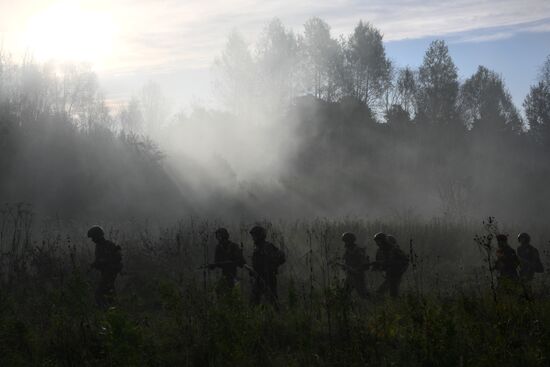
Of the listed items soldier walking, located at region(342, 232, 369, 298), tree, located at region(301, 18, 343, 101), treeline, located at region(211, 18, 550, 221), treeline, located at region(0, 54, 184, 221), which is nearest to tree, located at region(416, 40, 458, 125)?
treeline, located at region(211, 18, 550, 221)

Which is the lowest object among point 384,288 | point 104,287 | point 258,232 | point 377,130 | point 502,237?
point 384,288

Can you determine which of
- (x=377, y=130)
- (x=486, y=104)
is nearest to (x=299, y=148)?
(x=377, y=130)

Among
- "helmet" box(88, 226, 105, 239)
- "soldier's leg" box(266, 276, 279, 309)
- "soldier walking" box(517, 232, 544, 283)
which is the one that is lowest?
"soldier's leg" box(266, 276, 279, 309)

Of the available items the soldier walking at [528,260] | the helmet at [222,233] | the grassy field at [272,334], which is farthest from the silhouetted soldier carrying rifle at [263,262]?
the soldier walking at [528,260]

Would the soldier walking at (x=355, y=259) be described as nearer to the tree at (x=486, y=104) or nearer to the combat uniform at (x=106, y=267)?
the combat uniform at (x=106, y=267)

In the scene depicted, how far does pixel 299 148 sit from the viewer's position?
34.9 meters

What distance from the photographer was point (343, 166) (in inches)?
1395

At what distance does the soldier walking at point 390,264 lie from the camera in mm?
10852

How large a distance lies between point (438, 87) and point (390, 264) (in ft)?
121

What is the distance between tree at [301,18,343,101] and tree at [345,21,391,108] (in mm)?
923

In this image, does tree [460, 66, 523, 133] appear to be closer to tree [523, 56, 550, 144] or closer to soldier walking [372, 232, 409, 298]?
tree [523, 56, 550, 144]

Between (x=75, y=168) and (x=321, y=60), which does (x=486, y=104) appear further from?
(x=75, y=168)

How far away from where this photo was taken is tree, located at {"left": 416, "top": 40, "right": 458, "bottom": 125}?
147 feet

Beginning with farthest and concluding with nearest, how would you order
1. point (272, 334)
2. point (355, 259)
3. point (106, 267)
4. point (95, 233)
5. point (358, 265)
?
1. point (355, 259)
2. point (358, 265)
3. point (95, 233)
4. point (106, 267)
5. point (272, 334)
